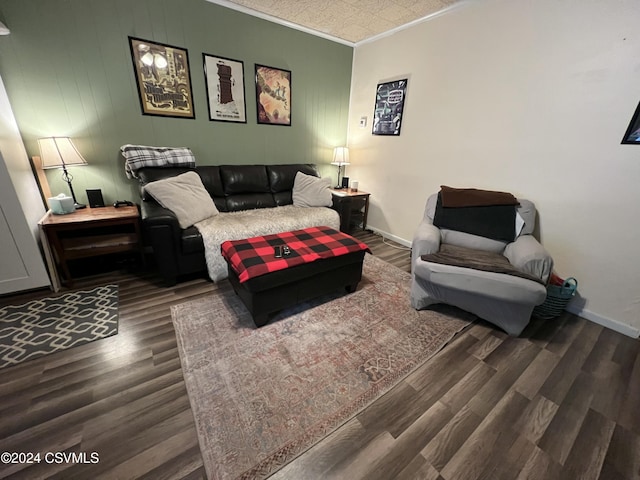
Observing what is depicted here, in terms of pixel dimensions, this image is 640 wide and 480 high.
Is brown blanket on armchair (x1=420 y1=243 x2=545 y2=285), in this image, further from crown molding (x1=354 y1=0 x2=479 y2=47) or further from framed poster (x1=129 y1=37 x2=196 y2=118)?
framed poster (x1=129 y1=37 x2=196 y2=118)

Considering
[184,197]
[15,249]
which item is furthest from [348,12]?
[15,249]

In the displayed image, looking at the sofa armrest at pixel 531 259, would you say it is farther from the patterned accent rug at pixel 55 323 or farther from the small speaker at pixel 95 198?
the small speaker at pixel 95 198

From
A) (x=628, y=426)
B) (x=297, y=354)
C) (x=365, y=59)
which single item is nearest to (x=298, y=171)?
(x=365, y=59)

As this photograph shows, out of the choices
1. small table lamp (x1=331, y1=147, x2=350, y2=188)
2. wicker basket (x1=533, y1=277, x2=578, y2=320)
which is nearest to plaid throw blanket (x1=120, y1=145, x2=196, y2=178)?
small table lamp (x1=331, y1=147, x2=350, y2=188)

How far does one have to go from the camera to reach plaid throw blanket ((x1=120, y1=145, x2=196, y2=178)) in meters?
2.43

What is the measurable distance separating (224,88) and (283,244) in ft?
6.90

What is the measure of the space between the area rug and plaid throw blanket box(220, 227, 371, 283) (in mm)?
443

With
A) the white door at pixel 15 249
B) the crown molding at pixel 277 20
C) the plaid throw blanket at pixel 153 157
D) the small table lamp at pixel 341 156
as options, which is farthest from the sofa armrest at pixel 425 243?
the white door at pixel 15 249

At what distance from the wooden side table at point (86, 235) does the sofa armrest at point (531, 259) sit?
317 centimetres

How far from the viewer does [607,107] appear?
1.80 m

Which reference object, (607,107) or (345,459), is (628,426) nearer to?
(345,459)

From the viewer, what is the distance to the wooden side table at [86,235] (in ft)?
6.58

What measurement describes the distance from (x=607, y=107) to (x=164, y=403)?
3385 millimetres

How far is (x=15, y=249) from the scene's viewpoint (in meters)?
1.92
